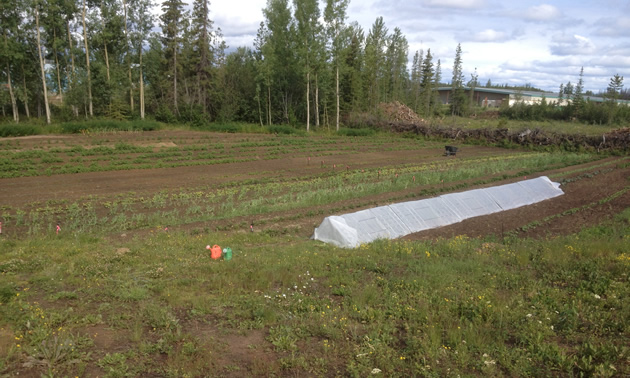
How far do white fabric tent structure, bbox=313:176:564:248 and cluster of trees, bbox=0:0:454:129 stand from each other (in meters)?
26.8

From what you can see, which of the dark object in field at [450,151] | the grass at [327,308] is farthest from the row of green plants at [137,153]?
the grass at [327,308]

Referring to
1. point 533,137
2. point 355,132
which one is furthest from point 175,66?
point 533,137

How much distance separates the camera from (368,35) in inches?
2025

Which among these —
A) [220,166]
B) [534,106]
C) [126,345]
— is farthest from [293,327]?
[534,106]

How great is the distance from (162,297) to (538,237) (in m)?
9.55

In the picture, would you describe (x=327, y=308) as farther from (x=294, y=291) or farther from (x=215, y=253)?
(x=215, y=253)

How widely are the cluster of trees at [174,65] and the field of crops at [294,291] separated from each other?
23.4m

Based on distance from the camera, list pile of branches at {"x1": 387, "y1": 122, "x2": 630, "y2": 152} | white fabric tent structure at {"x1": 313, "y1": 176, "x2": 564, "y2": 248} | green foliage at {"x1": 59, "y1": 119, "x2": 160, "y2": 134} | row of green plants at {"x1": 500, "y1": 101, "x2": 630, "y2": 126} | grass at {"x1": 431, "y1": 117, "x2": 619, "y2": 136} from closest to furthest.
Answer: white fabric tent structure at {"x1": 313, "y1": 176, "x2": 564, "y2": 248}
green foliage at {"x1": 59, "y1": 119, "x2": 160, "y2": 134}
pile of branches at {"x1": 387, "y1": 122, "x2": 630, "y2": 152}
grass at {"x1": 431, "y1": 117, "x2": 619, "y2": 136}
row of green plants at {"x1": 500, "y1": 101, "x2": 630, "y2": 126}

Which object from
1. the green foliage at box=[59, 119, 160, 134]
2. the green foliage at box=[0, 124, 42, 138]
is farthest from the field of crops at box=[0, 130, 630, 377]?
the green foliage at box=[59, 119, 160, 134]

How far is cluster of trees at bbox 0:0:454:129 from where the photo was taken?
1335 inches

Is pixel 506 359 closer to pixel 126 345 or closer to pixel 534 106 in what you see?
pixel 126 345

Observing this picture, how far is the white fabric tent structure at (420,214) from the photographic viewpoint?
10.5 meters

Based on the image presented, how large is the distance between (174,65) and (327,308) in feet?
126

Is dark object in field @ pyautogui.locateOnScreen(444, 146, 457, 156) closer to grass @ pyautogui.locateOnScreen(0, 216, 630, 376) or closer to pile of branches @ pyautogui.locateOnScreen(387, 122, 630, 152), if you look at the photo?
pile of branches @ pyautogui.locateOnScreen(387, 122, 630, 152)
